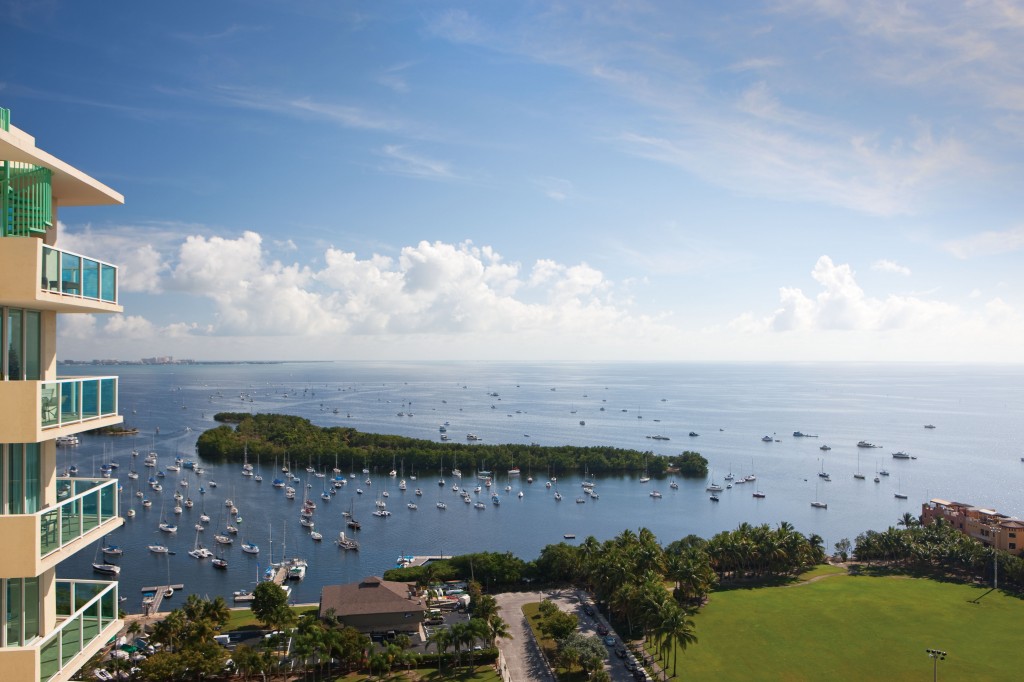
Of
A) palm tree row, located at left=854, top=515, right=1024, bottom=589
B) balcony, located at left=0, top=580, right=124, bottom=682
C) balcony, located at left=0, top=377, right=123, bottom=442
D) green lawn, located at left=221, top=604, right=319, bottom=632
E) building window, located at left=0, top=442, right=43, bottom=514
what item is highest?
balcony, located at left=0, top=377, right=123, bottom=442

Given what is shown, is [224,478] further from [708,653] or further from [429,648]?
[708,653]

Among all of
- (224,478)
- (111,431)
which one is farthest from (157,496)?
(111,431)

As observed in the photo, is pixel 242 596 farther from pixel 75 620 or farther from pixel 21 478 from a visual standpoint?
pixel 21 478

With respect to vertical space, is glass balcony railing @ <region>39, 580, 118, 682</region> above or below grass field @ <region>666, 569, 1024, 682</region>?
above

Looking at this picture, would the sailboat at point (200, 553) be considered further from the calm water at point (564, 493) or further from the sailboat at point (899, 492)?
the sailboat at point (899, 492)

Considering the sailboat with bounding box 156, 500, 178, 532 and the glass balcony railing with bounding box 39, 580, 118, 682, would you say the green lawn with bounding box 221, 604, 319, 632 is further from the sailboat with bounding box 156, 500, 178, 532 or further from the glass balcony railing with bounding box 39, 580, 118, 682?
the glass balcony railing with bounding box 39, 580, 118, 682

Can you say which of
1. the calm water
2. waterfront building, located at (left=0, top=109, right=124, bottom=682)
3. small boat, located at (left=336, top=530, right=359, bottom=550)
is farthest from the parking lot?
waterfront building, located at (left=0, top=109, right=124, bottom=682)

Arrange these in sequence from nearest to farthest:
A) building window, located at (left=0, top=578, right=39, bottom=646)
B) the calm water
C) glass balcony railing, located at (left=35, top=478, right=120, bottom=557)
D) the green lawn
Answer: building window, located at (left=0, top=578, right=39, bottom=646)
glass balcony railing, located at (left=35, top=478, right=120, bottom=557)
the green lawn
the calm water
